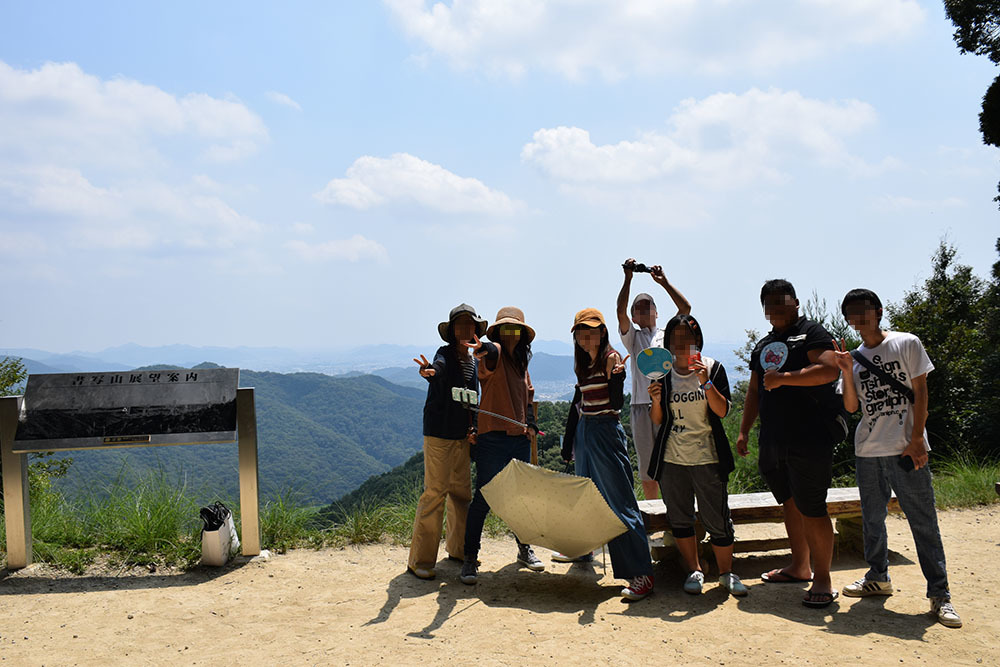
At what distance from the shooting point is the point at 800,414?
4.10 metres

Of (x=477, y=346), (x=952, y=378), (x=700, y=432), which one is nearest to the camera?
(x=700, y=432)

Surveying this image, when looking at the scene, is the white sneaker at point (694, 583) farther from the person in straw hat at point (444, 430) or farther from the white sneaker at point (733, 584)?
the person in straw hat at point (444, 430)

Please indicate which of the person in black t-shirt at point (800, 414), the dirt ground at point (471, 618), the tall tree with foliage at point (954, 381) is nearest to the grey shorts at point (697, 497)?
the person in black t-shirt at point (800, 414)

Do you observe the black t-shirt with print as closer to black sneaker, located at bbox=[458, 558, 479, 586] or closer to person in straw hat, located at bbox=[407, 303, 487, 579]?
person in straw hat, located at bbox=[407, 303, 487, 579]

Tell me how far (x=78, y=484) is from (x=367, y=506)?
8.98 feet

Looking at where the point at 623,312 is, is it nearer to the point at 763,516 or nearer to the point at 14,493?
the point at 763,516

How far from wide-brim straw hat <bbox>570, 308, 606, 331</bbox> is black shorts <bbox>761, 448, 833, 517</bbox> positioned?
136 cm

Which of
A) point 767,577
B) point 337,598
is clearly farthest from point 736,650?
point 337,598

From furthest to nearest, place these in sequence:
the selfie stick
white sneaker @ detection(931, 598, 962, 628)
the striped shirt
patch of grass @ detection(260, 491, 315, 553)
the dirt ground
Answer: patch of grass @ detection(260, 491, 315, 553) → the selfie stick → the striped shirt → white sneaker @ detection(931, 598, 962, 628) → the dirt ground

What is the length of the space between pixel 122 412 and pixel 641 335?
13.4 ft

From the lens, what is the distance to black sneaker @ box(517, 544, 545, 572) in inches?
207

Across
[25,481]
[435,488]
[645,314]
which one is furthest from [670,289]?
[25,481]

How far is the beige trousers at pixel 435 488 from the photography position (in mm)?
5039

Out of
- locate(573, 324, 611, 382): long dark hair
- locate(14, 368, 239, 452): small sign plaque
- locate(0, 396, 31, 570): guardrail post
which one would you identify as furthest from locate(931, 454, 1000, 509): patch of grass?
locate(0, 396, 31, 570): guardrail post
